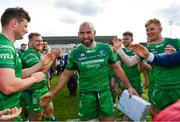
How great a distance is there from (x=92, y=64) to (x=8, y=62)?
9.06ft

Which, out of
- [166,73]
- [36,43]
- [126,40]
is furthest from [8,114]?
[126,40]

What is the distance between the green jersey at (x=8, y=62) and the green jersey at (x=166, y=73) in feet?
11.6

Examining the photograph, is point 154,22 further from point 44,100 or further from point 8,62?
point 8,62

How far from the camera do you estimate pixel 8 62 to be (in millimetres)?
4969

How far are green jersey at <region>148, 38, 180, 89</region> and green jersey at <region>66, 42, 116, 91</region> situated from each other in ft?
3.56

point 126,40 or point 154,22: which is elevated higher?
point 154,22

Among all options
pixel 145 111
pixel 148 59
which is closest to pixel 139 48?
pixel 148 59

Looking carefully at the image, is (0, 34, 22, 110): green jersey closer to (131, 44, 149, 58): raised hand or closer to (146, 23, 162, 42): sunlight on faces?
(131, 44, 149, 58): raised hand

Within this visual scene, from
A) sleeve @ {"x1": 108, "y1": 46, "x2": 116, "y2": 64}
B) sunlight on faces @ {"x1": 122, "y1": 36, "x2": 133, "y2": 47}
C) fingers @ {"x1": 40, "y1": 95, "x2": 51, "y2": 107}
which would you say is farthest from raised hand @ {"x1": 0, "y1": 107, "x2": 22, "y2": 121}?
sunlight on faces @ {"x1": 122, "y1": 36, "x2": 133, "y2": 47}

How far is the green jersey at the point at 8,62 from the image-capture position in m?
4.97

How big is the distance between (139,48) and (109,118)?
144cm

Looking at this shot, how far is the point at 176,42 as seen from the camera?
8.14m

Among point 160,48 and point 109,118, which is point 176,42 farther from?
point 109,118

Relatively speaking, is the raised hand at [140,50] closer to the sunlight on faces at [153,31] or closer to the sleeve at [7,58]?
the sunlight on faces at [153,31]
